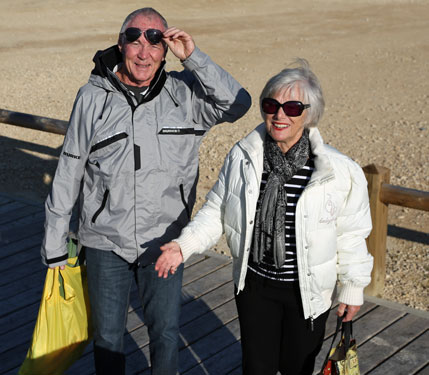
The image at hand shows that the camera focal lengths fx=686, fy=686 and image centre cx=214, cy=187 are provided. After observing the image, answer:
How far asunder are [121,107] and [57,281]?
921mm

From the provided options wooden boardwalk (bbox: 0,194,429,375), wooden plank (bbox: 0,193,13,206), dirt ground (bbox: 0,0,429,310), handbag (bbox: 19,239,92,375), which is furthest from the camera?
dirt ground (bbox: 0,0,429,310)

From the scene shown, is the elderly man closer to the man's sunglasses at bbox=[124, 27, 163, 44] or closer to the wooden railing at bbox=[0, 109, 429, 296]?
the man's sunglasses at bbox=[124, 27, 163, 44]

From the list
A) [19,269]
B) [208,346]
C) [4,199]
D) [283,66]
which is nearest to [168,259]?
[208,346]

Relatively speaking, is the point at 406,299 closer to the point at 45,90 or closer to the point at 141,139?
the point at 141,139

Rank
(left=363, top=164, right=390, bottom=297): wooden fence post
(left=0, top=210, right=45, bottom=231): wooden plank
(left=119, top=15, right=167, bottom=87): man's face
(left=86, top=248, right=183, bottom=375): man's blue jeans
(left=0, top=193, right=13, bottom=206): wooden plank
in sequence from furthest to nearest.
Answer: (left=0, top=193, right=13, bottom=206): wooden plank < (left=0, top=210, right=45, bottom=231): wooden plank < (left=363, top=164, right=390, bottom=297): wooden fence post < (left=86, top=248, right=183, bottom=375): man's blue jeans < (left=119, top=15, right=167, bottom=87): man's face

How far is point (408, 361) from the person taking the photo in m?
4.12

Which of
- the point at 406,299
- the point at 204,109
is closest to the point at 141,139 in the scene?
the point at 204,109

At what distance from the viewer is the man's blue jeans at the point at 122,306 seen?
3.21m

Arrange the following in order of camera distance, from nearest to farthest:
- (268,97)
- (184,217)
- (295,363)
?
(268,97) < (295,363) < (184,217)

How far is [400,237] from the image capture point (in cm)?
693

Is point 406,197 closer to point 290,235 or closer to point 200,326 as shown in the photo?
point 200,326

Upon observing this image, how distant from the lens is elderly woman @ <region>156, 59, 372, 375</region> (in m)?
2.84

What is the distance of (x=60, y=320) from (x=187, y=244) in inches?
34.3

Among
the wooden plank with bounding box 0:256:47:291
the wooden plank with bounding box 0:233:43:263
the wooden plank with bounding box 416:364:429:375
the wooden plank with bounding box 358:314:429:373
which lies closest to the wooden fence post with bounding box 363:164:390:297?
the wooden plank with bounding box 358:314:429:373
